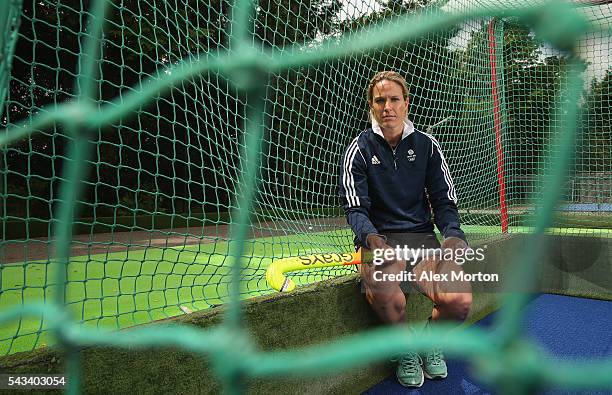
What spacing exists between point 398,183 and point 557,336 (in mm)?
1067

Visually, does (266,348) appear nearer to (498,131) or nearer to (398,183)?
(398,183)

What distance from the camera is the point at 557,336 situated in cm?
190

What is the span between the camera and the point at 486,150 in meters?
2.93

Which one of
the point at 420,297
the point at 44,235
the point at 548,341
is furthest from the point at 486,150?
the point at 44,235

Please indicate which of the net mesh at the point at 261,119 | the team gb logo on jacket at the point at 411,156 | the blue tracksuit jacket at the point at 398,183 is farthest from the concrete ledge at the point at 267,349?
the team gb logo on jacket at the point at 411,156

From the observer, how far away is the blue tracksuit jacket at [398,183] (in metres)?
1.44

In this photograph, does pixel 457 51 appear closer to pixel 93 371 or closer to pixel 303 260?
pixel 303 260

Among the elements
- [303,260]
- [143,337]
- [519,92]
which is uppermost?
[519,92]

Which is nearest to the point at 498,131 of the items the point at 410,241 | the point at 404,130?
the point at 404,130

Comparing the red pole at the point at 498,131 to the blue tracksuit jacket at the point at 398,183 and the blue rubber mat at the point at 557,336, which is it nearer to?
the blue rubber mat at the point at 557,336

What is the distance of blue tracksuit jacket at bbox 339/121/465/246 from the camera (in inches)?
56.8

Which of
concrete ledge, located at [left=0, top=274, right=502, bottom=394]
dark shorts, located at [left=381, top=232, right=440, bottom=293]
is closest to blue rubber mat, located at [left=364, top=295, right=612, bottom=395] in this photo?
concrete ledge, located at [left=0, top=274, right=502, bottom=394]

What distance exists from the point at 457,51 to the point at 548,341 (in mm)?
1648

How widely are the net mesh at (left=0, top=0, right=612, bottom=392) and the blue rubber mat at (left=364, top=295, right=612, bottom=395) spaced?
20.0 inches
